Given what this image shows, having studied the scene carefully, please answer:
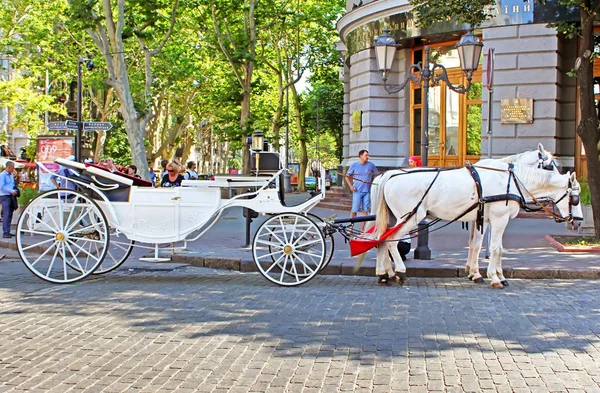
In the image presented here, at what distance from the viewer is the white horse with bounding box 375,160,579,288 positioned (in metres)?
9.62

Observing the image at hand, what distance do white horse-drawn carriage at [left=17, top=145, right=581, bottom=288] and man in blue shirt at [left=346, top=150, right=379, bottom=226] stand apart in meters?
4.59

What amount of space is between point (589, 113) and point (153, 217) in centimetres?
856

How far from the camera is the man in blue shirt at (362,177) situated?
14.6 metres

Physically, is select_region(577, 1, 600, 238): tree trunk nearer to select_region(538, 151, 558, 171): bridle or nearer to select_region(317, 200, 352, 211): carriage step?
select_region(538, 151, 558, 171): bridle

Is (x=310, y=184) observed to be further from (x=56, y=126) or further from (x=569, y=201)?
(x=569, y=201)

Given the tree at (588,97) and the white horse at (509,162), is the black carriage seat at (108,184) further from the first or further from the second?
the tree at (588,97)

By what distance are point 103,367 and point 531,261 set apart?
26.1 feet

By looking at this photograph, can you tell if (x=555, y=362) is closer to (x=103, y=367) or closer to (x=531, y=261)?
(x=103, y=367)

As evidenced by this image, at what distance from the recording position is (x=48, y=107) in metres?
41.5

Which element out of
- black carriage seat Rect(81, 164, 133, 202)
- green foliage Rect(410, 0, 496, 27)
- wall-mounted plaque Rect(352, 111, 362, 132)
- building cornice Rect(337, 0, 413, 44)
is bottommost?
black carriage seat Rect(81, 164, 133, 202)

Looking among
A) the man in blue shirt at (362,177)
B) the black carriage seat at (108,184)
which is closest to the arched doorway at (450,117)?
the man in blue shirt at (362,177)

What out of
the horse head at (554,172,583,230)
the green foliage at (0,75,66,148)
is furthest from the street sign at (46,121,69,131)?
the green foliage at (0,75,66,148)

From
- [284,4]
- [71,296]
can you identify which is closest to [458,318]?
[71,296]

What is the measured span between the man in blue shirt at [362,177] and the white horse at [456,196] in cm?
476
